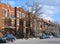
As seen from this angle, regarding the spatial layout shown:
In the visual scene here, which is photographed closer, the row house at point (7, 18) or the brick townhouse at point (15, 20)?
the row house at point (7, 18)

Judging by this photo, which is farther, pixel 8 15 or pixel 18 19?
pixel 18 19

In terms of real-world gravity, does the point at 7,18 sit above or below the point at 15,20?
above

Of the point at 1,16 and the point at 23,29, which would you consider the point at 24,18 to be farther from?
the point at 1,16

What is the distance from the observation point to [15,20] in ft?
255

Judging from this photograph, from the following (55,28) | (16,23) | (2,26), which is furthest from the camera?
(55,28)

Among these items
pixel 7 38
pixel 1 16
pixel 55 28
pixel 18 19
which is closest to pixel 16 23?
pixel 18 19

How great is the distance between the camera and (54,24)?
5212 inches

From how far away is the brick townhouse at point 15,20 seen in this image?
68.2 meters

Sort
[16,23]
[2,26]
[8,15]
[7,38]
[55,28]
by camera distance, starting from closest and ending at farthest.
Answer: [7,38] < [2,26] < [8,15] < [16,23] < [55,28]

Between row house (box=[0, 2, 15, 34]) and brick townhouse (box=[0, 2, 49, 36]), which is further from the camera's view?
brick townhouse (box=[0, 2, 49, 36])

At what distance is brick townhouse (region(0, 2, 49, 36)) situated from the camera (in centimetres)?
6820

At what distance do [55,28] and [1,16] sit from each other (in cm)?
6559

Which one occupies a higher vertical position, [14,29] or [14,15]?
[14,15]

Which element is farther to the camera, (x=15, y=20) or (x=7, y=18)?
(x=15, y=20)
